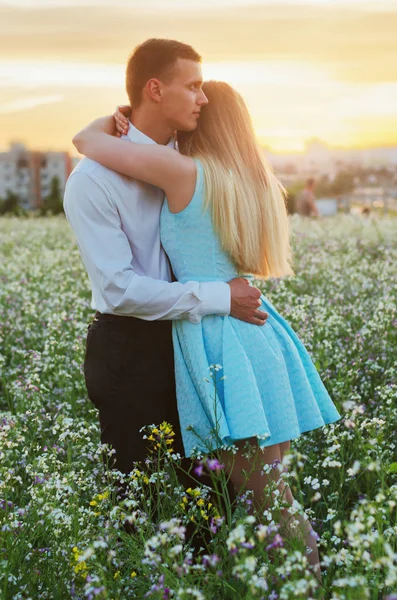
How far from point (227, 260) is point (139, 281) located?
0.42 m

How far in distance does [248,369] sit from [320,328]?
2.66 m

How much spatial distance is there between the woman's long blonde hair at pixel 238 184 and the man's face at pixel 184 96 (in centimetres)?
6

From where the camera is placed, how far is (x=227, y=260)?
3.64 m

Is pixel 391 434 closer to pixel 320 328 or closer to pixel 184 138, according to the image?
pixel 320 328

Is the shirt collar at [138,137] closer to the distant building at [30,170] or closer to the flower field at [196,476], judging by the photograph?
the flower field at [196,476]

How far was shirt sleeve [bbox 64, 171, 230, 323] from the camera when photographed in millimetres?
3480

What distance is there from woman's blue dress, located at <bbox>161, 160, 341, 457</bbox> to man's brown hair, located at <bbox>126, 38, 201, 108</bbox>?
1.61ft

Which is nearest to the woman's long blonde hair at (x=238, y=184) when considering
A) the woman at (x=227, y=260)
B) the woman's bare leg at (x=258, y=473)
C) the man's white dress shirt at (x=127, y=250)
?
the woman at (x=227, y=260)

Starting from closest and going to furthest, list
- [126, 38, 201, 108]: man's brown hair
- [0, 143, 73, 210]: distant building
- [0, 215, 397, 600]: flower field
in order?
[0, 215, 397, 600]: flower field
[126, 38, 201, 108]: man's brown hair
[0, 143, 73, 210]: distant building

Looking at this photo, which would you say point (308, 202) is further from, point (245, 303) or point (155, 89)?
point (245, 303)

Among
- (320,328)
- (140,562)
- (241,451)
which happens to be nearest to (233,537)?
(140,562)

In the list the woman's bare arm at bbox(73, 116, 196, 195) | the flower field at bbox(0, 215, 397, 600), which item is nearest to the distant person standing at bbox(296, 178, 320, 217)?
the flower field at bbox(0, 215, 397, 600)

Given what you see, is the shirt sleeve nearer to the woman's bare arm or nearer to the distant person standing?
the woman's bare arm

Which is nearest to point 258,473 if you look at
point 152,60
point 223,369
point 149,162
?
point 223,369
